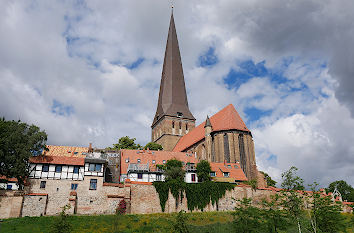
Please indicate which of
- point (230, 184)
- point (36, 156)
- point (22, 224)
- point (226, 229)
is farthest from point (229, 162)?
point (22, 224)

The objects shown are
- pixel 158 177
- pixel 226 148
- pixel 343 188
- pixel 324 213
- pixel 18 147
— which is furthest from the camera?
pixel 343 188

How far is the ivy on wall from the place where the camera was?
37.4 meters

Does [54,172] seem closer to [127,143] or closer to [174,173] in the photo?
[174,173]

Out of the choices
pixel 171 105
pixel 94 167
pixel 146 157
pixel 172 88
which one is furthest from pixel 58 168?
pixel 172 88

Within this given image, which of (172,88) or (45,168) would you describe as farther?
(172,88)

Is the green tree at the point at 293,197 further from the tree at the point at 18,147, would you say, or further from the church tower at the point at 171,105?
the church tower at the point at 171,105

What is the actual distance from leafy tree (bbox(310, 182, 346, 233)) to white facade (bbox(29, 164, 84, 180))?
2409cm

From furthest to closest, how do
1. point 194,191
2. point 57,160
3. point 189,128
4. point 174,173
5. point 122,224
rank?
point 189,128 < point 174,173 < point 194,191 < point 57,160 < point 122,224

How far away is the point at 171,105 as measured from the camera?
268 feet

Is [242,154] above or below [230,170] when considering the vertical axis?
above

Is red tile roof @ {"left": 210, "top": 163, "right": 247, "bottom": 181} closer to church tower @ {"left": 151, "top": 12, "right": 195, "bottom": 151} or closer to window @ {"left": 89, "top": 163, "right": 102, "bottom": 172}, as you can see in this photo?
window @ {"left": 89, "top": 163, "right": 102, "bottom": 172}

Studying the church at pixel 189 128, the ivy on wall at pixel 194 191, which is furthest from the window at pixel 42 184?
the church at pixel 189 128

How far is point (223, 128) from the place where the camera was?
5609cm

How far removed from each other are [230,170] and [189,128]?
34.3m
